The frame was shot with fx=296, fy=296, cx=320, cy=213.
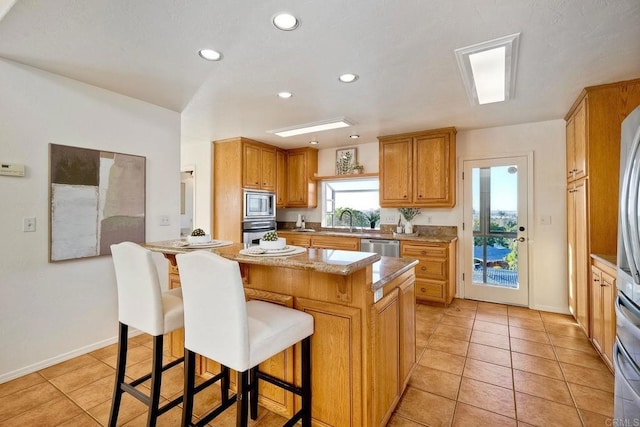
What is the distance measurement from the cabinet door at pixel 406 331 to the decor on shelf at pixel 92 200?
2.59 meters

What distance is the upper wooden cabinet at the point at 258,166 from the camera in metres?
4.66

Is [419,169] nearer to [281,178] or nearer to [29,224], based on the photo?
[281,178]

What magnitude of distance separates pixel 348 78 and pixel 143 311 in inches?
88.4

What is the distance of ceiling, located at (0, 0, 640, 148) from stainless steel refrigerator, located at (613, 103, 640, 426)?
80cm

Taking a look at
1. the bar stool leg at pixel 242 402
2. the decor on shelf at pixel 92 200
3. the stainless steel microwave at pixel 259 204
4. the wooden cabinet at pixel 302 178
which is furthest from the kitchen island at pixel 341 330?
the wooden cabinet at pixel 302 178

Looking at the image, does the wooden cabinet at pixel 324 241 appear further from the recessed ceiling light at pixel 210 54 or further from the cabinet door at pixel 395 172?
the recessed ceiling light at pixel 210 54

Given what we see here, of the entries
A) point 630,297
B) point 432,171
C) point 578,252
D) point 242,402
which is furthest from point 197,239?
point 578,252

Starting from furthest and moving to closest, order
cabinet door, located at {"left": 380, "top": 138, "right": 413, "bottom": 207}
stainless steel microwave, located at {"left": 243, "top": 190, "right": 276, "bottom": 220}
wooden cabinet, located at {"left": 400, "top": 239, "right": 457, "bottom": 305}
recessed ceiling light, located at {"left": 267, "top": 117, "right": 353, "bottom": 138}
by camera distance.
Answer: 1. stainless steel microwave, located at {"left": 243, "top": 190, "right": 276, "bottom": 220}
2. cabinet door, located at {"left": 380, "top": 138, "right": 413, "bottom": 207}
3. wooden cabinet, located at {"left": 400, "top": 239, "right": 457, "bottom": 305}
4. recessed ceiling light, located at {"left": 267, "top": 117, "right": 353, "bottom": 138}

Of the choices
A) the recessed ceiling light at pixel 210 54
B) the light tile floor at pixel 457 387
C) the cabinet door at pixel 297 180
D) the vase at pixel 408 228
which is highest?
the recessed ceiling light at pixel 210 54

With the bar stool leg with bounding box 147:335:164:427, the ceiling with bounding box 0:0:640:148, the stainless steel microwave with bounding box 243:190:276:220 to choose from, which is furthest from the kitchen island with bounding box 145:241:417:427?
the stainless steel microwave with bounding box 243:190:276:220

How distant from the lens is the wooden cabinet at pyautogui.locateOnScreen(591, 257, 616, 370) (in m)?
2.17

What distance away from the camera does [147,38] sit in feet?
6.30

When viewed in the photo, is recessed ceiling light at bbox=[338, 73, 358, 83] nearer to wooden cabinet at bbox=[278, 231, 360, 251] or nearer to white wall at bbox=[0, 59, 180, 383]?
white wall at bbox=[0, 59, 180, 383]

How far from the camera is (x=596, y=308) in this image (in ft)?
8.31
